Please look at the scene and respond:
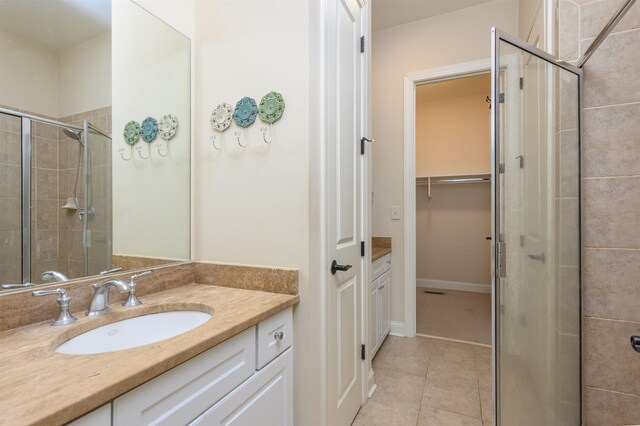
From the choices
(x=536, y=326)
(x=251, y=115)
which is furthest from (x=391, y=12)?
(x=536, y=326)

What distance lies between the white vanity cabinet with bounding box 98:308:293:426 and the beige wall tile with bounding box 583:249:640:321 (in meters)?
1.44

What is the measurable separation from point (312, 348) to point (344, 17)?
1.68m

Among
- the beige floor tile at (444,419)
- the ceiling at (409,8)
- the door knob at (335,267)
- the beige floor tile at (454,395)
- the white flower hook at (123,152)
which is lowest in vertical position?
the beige floor tile at (444,419)

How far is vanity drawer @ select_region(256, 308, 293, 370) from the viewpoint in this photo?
1074 mm

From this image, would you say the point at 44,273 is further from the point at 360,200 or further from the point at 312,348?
the point at 360,200

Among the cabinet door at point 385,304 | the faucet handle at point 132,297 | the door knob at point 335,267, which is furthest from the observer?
the cabinet door at point 385,304

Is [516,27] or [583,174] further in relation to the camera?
[516,27]

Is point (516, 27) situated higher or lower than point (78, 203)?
higher

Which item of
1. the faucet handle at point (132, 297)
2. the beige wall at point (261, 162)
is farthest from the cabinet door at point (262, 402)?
the faucet handle at point (132, 297)

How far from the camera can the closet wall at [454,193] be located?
4.30 meters

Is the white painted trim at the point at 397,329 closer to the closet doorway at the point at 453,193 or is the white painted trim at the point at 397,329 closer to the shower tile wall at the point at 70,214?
the closet doorway at the point at 453,193

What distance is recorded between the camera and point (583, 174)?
145 cm

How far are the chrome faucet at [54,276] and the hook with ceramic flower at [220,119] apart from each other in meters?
0.79

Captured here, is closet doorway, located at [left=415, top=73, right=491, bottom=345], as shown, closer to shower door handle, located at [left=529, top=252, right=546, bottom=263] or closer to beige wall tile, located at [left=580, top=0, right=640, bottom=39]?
beige wall tile, located at [left=580, top=0, right=640, bottom=39]
